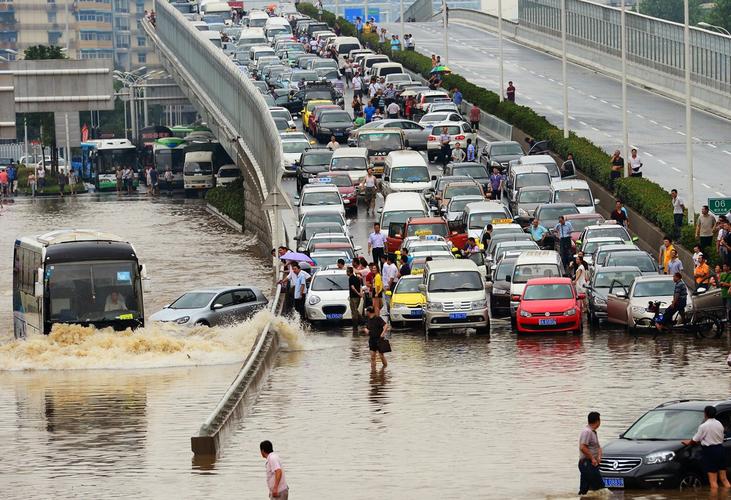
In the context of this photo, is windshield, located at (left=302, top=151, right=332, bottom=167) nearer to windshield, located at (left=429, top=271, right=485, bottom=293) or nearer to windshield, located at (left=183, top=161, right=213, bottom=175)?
windshield, located at (left=429, top=271, right=485, bottom=293)

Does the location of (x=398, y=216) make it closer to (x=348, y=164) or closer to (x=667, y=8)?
(x=348, y=164)

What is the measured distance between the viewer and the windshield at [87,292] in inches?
1416

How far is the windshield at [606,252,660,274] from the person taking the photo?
39.8 m

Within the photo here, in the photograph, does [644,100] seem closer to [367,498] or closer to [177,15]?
[177,15]

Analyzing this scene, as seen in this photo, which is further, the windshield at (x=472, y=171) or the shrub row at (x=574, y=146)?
the windshield at (x=472, y=171)

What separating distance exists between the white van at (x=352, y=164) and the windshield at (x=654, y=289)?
24.7 meters

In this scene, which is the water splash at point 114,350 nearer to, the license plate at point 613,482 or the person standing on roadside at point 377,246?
the person standing on roadside at point 377,246

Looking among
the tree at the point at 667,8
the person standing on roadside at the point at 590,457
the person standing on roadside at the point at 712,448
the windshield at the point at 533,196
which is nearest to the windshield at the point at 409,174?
the windshield at the point at 533,196

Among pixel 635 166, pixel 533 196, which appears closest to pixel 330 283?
pixel 533 196

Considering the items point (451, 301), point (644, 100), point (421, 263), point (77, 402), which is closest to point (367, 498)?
point (77, 402)

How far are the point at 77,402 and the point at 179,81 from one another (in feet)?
229

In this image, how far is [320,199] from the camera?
5506 centimetres

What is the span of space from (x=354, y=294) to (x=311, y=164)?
24.6 m

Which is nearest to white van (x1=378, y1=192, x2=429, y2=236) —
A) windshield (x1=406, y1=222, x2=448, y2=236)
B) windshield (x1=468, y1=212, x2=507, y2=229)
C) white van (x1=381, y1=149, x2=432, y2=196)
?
windshield (x1=406, y1=222, x2=448, y2=236)
